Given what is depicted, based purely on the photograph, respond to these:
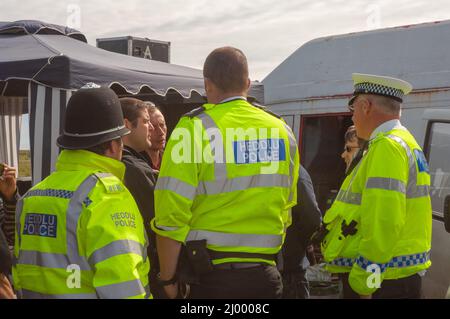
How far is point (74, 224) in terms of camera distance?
189 cm

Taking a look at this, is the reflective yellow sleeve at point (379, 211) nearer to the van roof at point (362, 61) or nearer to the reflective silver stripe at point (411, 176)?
the reflective silver stripe at point (411, 176)

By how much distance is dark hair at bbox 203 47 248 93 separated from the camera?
8.35ft

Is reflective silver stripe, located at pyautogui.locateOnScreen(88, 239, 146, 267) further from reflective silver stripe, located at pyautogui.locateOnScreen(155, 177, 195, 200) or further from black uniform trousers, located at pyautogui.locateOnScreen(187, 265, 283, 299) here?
black uniform trousers, located at pyautogui.locateOnScreen(187, 265, 283, 299)

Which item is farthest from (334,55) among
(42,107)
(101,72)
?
(42,107)

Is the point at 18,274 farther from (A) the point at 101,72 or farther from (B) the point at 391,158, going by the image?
(A) the point at 101,72

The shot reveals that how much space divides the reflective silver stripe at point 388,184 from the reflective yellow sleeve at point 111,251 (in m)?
1.20

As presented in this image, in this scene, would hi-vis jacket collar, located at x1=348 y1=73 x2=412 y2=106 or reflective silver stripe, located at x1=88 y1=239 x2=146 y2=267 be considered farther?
hi-vis jacket collar, located at x1=348 y1=73 x2=412 y2=106

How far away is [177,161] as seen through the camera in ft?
7.85

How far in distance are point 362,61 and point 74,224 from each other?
15.4 feet

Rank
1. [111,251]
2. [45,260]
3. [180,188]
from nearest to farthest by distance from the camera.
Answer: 1. [111,251]
2. [45,260]
3. [180,188]

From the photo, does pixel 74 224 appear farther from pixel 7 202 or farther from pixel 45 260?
pixel 7 202

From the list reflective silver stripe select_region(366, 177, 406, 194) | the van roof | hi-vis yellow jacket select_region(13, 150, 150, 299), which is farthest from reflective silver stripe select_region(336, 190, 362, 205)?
the van roof

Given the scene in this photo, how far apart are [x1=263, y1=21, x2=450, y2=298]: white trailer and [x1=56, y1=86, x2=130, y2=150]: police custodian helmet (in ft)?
8.82

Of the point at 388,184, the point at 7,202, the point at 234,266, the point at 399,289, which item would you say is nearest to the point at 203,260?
the point at 234,266
